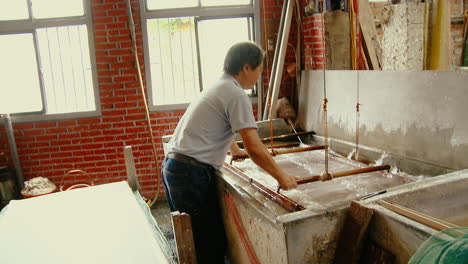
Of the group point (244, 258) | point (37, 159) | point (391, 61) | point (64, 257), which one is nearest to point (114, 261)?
point (64, 257)

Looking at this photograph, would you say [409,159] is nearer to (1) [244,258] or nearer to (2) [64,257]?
(1) [244,258]

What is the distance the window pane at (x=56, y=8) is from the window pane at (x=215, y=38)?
1458mm

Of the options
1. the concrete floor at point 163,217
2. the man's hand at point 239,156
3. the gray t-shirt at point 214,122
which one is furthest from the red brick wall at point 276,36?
the gray t-shirt at point 214,122

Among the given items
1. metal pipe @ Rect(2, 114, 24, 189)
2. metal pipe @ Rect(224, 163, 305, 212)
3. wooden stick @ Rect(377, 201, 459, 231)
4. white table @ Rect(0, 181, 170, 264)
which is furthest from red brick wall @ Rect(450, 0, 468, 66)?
metal pipe @ Rect(2, 114, 24, 189)

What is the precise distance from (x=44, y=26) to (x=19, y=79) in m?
0.73

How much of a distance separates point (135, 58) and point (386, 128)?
9.82ft

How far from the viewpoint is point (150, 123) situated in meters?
4.75

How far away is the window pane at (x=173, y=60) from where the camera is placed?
4.70m

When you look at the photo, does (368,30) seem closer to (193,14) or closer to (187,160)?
(193,14)

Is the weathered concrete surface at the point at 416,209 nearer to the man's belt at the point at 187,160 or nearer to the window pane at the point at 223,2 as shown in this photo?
the man's belt at the point at 187,160

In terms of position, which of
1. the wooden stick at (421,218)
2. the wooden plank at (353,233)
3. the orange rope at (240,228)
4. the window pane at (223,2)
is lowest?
the orange rope at (240,228)

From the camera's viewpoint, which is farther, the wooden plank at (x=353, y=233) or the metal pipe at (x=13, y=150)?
the metal pipe at (x=13, y=150)

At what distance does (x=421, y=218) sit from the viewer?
4.83ft

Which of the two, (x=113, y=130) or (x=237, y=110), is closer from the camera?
(x=237, y=110)
